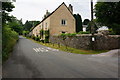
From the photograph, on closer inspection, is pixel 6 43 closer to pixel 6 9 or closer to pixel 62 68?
pixel 6 9

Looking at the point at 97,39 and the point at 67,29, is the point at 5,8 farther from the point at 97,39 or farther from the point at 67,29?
the point at 67,29

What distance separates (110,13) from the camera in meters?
23.5

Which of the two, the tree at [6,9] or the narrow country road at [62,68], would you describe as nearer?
the narrow country road at [62,68]

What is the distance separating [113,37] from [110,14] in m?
8.25

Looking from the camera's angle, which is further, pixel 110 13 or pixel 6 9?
pixel 110 13

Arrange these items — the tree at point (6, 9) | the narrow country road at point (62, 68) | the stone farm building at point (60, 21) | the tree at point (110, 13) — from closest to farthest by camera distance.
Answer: the narrow country road at point (62, 68), the tree at point (6, 9), the tree at point (110, 13), the stone farm building at point (60, 21)

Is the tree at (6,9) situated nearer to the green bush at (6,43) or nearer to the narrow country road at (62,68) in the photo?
the green bush at (6,43)

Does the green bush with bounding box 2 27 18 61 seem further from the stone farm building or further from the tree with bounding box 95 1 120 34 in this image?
the stone farm building

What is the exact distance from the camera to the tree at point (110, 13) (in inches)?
869

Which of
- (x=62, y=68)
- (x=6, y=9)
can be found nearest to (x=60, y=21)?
(x=6, y=9)

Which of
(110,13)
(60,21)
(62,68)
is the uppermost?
(60,21)

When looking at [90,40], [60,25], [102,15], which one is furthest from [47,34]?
[90,40]

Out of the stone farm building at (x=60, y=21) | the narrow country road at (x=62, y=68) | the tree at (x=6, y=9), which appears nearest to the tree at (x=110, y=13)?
the stone farm building at (x=60, y=21)

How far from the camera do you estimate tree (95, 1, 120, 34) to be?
22064mm
